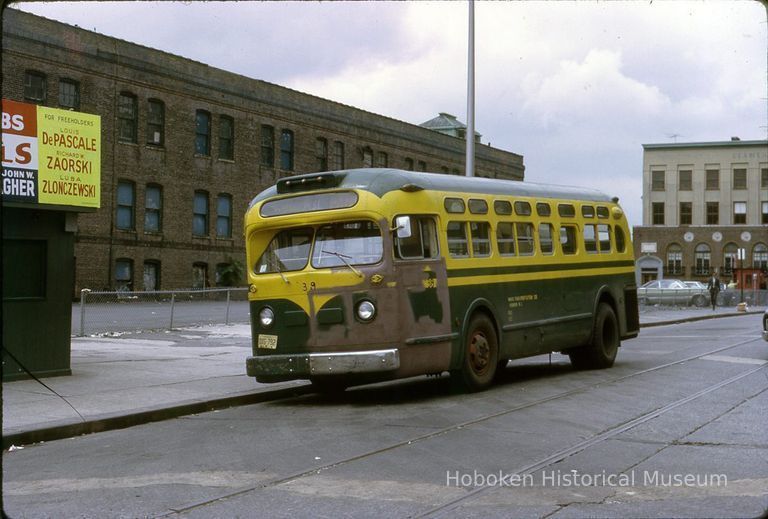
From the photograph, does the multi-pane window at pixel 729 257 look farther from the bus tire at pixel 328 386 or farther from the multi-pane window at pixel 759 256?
the bus tire at pixel 328 386

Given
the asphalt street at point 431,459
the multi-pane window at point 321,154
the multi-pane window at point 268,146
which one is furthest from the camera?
the multi-pane window at point 321,154

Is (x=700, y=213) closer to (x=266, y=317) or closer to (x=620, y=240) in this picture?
(x=620, y=240)

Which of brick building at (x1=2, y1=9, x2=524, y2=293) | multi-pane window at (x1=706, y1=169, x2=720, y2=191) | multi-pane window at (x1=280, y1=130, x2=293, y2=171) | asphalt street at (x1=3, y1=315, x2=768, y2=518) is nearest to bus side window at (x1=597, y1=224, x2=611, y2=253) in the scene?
asphalt street at (x1=3, y1=315, x2=768, y2=518)

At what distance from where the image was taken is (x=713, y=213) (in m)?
84.8

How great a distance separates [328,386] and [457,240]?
118 inches

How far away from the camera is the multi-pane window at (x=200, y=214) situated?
43.9 meters

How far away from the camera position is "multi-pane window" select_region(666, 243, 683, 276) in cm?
8638

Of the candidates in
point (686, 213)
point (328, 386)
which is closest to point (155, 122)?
point (328, 386)

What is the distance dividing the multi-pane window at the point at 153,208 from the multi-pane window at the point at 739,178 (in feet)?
185

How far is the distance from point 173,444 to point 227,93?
126 feet

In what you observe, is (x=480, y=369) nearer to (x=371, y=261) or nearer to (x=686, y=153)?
(x=371, y=261)

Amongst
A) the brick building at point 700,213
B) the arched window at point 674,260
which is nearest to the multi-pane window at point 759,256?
the brick building at point 700,213

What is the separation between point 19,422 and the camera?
32.5 ft

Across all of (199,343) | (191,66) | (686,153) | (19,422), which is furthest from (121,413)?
(686,153)
